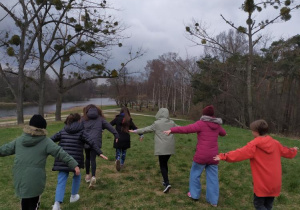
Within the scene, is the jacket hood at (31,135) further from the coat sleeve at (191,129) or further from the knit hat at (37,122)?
the coat sleeve at (191,129)

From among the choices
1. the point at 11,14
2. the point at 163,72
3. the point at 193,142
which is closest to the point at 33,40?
the point at 11,14

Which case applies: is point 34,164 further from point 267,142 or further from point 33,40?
point 33,40

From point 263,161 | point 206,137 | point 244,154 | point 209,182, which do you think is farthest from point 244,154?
point 209,182

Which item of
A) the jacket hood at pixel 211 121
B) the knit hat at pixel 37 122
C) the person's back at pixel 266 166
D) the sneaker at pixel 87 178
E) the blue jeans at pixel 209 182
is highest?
the knit hat at pixel 37 122

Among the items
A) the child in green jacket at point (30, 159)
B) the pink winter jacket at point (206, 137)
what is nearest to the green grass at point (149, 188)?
the pink winter jacket at point (206, 137)

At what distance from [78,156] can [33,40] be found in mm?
16660

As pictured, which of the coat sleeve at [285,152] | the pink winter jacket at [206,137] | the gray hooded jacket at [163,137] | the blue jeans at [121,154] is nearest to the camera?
the coat sleeve at [285,152]

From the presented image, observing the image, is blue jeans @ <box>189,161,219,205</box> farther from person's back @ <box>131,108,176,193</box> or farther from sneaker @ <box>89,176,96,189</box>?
sneaker @ <box>89,176,96,189</box>

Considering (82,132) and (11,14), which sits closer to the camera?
(82,132)

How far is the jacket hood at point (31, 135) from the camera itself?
3.22 meters

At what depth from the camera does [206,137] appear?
15.0 feet

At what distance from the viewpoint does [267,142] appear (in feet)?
11.2

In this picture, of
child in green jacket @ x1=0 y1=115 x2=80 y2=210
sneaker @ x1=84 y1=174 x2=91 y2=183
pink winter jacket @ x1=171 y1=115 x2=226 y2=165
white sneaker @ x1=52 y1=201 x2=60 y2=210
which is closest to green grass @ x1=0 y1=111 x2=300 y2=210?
sneaker @ x1=84 y1=174 x2=91 y2=183

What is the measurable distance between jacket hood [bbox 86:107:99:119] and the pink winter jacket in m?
1.87
